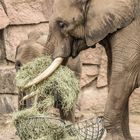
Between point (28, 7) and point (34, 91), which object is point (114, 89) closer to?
point (34, 91)

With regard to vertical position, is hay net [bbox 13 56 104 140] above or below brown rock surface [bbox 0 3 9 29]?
below

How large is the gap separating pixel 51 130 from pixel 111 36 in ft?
2.13

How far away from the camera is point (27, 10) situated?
6.10 meters

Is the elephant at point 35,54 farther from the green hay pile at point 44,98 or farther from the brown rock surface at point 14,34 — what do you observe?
the brown rock surface at point 14,34

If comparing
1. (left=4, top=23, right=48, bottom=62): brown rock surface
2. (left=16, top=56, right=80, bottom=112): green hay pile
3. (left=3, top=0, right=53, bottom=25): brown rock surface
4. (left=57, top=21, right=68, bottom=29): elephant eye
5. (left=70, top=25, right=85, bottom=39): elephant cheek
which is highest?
(left=3, top=0, right=53, bottom=25): brown rock surface

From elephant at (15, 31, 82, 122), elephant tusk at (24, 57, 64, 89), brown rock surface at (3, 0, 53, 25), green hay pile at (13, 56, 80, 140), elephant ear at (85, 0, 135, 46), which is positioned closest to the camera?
elephant ear at (85, 0, 135, 46)

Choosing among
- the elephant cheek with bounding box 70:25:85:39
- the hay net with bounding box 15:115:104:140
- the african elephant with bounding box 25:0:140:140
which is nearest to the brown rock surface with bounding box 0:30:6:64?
the hay net with bounding box 15:115:104:140

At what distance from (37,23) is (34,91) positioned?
2.33m

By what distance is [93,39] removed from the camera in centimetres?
381

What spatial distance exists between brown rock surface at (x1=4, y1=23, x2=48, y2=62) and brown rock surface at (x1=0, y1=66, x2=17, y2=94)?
0.15m

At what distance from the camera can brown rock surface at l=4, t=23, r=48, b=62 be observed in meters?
6.12

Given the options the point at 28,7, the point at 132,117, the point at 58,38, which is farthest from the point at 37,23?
the point at 58,38

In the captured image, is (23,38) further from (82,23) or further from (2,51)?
(82,23)

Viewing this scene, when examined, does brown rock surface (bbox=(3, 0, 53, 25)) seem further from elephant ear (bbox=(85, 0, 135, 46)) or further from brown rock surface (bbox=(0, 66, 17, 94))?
elephant ear (bbox=(85, 0, 135, 46))
